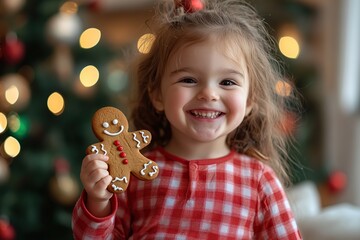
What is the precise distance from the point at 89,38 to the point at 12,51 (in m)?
0.39

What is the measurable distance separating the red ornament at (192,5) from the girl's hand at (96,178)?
354 mm

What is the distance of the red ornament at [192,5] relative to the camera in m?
1.28

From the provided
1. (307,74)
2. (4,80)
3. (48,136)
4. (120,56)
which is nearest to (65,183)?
(48,136)

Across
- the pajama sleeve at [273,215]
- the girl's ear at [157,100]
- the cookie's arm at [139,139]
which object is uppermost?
the girl's ear at [157,100]

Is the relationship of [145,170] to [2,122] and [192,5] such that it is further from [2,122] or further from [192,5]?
[2,122]

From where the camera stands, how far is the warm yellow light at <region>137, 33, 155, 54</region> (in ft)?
4.38

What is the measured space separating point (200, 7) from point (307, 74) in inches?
64.6

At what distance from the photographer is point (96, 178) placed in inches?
45.2

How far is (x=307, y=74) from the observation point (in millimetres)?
2836

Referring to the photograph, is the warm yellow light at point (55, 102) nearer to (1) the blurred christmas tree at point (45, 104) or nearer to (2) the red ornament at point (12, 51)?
(1) the blurred christmas tree at point (45, 104)

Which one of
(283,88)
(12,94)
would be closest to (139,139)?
(283,88)

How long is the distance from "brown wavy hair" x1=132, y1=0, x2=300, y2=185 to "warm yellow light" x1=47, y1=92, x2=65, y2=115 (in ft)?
3.87

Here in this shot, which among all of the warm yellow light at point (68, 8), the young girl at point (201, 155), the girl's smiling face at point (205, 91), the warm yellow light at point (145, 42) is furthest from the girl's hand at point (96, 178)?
the warm yellow light at point (68, 8)

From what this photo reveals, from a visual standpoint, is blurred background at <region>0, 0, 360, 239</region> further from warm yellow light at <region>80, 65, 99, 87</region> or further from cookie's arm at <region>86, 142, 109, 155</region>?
cookie's arm at <region>86, 142, 109, 155</region>
